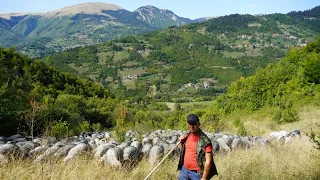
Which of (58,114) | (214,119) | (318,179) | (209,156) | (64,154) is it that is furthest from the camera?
(214,119)

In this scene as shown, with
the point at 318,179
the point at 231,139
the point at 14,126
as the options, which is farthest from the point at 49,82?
the point at 318,179

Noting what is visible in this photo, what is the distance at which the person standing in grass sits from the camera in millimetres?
3607

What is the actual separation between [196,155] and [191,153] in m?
0.13

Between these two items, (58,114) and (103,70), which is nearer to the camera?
(58,114)

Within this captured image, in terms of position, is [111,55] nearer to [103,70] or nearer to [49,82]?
[103,70]

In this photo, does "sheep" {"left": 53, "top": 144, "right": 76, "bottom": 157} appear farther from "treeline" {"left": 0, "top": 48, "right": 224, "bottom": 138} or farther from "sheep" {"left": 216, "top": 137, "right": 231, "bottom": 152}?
"treeline" {"left": 0, "top": 48, "right": 224, "bottom": 138}

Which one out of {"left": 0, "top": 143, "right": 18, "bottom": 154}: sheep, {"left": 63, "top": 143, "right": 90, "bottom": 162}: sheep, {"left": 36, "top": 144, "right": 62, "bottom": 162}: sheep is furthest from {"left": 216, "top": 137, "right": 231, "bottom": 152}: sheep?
{"left": 0, "top": 143, "right": 18, "bottom": 154}: sheep

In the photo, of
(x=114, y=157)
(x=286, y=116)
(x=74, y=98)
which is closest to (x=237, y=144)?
(x=114, y=157)

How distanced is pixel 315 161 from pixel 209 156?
3.35 metres

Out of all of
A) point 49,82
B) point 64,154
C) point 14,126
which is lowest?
point 49,82

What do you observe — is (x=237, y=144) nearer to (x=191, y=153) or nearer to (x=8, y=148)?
(x=191, y=153)

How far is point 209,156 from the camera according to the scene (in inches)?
141

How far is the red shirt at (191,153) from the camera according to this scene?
385cm

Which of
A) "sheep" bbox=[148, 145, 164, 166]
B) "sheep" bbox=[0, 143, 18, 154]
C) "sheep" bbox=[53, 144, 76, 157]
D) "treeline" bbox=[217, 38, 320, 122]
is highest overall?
"sheep" bbox=[0, 143, 18, 154]
